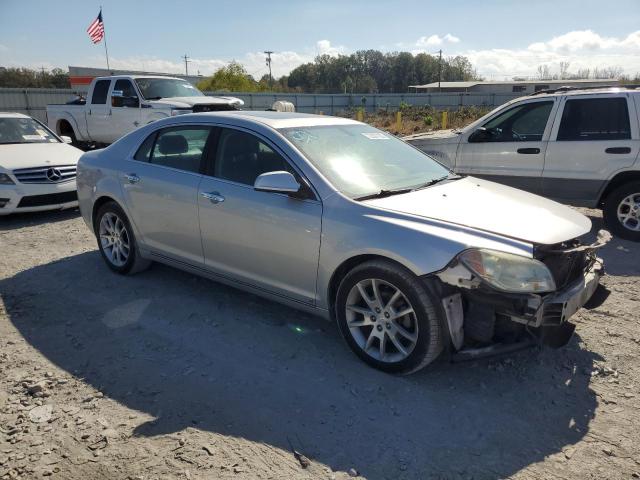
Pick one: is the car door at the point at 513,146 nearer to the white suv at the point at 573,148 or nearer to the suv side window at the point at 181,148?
the white suv at the point at 573,148

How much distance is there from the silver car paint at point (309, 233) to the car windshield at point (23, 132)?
5084 millimetres

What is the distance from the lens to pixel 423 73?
106m

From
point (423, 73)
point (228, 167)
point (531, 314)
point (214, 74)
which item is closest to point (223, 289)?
point (228, 167)

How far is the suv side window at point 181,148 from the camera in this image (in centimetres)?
429

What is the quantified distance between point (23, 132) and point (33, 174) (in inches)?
69.9

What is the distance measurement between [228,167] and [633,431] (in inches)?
127

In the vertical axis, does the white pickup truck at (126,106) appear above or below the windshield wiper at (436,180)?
above

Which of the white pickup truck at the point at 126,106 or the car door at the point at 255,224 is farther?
the white pickup truck at the point at 126,106

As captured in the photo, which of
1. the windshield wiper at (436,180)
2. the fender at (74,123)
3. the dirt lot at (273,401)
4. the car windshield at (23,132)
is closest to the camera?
the dirt lot at (273,401)

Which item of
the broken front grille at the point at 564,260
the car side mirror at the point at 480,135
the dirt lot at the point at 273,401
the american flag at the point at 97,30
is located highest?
the american flag at the point at 97,30

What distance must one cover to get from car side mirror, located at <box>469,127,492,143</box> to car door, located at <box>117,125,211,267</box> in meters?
4.52

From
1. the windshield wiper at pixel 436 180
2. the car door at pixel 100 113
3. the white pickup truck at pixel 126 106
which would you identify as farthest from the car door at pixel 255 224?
the car door at pixel 100 113

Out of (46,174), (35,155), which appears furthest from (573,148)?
(35,155)

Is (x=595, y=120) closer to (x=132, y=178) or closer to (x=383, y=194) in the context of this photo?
(x=383, y=194)
